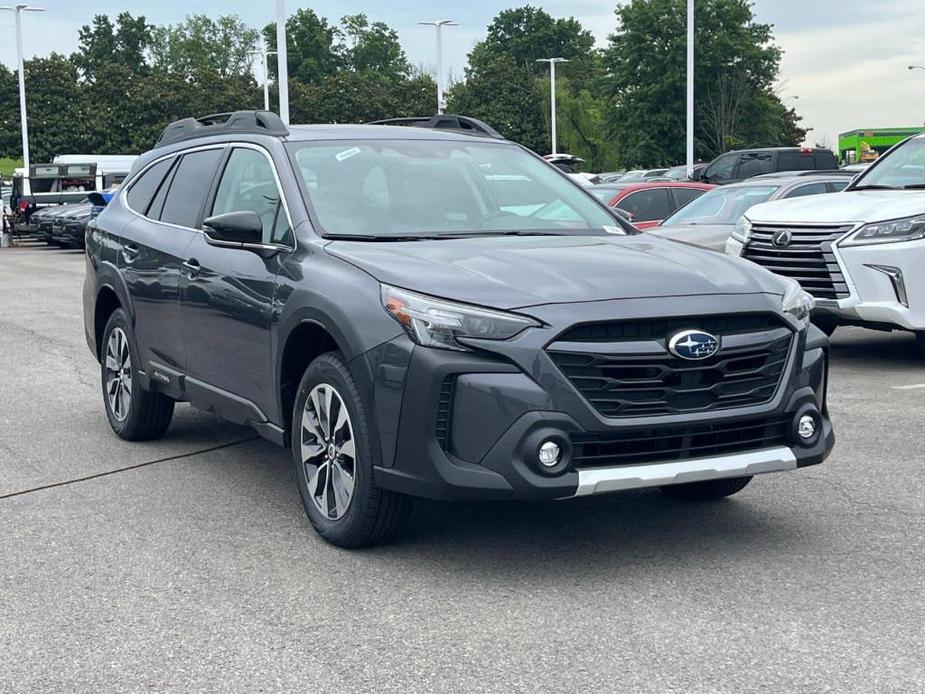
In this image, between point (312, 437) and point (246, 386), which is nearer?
point (312, 437)

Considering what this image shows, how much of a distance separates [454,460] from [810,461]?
1.39 meters

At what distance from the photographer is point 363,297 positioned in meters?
5.08

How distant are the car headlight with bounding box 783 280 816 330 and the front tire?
1624 mm

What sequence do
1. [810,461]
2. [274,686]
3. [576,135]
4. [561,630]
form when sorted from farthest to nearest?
[576,135]
[810,461]
[561,630]
[274,686]

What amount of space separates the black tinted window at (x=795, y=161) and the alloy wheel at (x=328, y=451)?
22.8m

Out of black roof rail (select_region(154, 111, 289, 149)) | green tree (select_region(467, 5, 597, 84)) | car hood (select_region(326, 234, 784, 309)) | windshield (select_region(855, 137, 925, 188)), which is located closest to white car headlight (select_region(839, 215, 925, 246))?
windshield (select_region(855, 137, 925, 188))

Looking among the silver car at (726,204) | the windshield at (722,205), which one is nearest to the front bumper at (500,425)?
the silver car at (726,204)

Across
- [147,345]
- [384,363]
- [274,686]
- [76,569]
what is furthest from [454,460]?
[147,345]

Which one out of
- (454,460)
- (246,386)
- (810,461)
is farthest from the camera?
(246,386)

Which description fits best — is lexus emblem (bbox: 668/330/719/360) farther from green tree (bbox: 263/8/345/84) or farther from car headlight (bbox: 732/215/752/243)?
green tree (bbox: 263/8/345/84)

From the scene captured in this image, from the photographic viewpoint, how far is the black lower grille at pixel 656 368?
4.75 meters

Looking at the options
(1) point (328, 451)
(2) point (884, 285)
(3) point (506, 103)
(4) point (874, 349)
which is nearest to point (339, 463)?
(1) point (328, 451)

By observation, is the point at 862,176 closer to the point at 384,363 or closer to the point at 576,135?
the point at 384,363

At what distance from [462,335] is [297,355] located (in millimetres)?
1133
